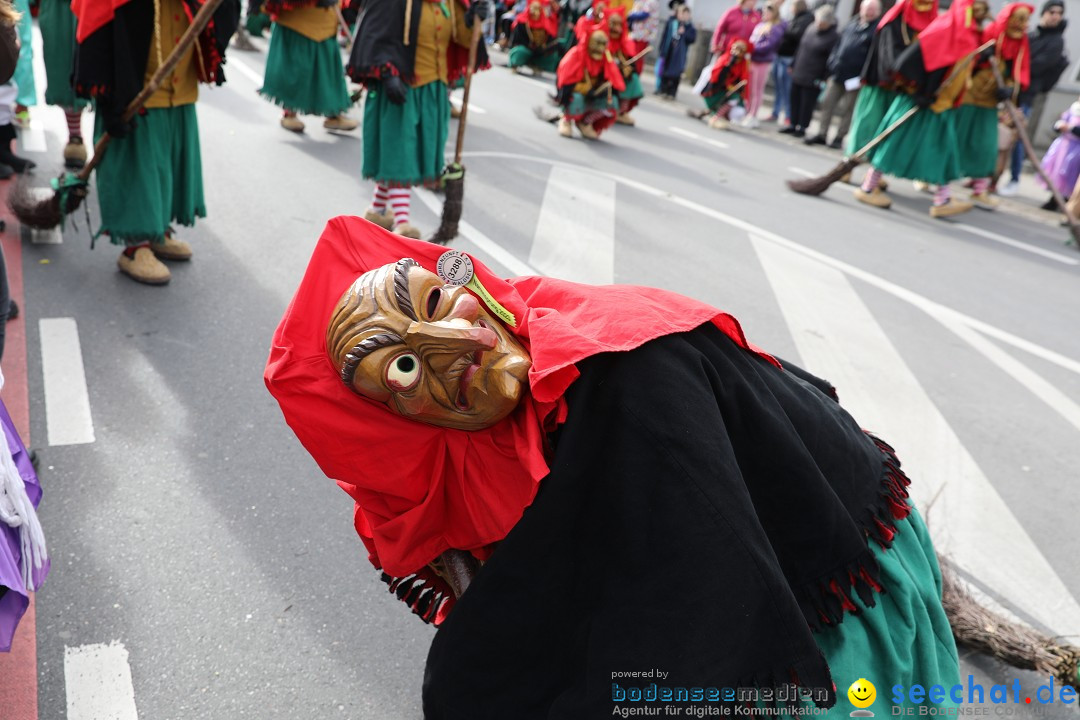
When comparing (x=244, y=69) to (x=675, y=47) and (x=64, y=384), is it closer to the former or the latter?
(x=675, y=47)

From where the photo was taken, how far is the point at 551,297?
6.19 feet

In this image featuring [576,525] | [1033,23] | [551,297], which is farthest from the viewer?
[1033,23]

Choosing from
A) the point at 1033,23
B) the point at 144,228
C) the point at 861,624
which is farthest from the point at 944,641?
the point at 1033,23

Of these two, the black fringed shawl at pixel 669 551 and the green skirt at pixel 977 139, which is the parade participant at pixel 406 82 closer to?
the black fringed shawl at pixel 669 551

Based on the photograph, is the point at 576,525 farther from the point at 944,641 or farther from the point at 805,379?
the point at 944,641

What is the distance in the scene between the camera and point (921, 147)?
827cm

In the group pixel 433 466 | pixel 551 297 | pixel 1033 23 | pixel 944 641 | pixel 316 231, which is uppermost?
pixel 1033 23

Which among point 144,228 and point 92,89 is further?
point 144,228

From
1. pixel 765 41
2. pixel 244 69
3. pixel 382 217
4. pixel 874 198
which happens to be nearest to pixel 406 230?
pixel 382 217

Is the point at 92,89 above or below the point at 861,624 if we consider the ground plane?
above

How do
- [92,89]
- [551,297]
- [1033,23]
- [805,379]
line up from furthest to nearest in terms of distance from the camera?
[1033,23]
[92,89]
[805,379]
[551,297]

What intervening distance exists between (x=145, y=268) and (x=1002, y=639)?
13.7 ft

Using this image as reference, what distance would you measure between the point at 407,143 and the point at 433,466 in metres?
4.11

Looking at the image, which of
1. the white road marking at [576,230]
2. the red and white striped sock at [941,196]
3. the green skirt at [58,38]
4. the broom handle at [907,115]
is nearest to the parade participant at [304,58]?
the green skirt at [58,38]
